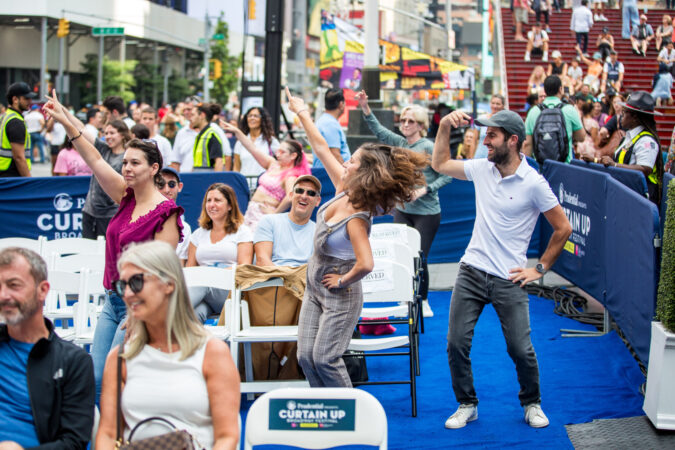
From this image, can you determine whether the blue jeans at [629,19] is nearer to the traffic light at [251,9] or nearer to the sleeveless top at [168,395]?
the traffic light at [251,9]

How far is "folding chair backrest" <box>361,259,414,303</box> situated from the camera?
22.2ft

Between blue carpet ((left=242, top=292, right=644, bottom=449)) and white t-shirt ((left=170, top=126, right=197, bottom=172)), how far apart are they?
4.47 meters

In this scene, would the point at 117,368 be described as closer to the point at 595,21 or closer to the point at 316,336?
the point at 316,336

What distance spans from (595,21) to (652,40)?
9.30 ft

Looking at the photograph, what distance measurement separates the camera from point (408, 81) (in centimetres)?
2286

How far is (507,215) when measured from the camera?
211 inches

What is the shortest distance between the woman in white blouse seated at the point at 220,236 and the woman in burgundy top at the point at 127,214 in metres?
2.18

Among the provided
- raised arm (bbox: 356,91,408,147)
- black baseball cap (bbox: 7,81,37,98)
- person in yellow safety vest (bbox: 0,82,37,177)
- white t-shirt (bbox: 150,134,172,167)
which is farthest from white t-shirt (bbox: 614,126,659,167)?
black baseball cap (bbox: 7,81,37,98)

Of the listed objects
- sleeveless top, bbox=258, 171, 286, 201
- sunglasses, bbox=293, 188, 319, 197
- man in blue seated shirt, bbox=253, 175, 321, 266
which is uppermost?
sunglasses, bbox=293, 188, 319, 197

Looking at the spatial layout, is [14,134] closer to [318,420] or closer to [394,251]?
[394,251]

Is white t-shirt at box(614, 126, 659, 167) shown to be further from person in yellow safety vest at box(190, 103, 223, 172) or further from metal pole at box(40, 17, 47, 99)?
metal pole at box(40, 17, 47, 99)

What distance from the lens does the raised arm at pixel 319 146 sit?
5.07 m

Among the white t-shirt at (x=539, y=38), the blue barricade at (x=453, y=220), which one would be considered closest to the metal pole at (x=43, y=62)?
the white t-shirt at (x=539, y=38)

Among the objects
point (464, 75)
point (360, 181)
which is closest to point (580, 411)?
point (360, 181)
